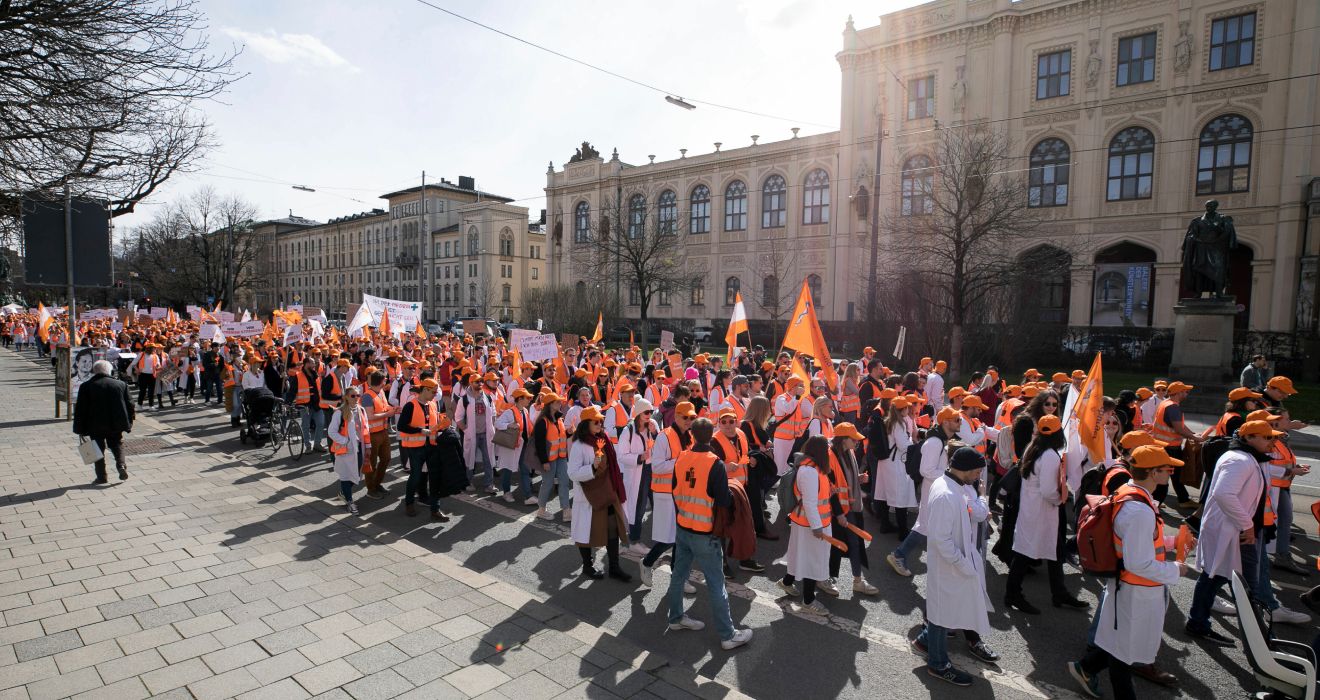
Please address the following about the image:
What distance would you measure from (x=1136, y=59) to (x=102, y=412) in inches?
1609

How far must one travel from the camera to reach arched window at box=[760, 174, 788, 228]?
44912mm

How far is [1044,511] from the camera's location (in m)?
5.77

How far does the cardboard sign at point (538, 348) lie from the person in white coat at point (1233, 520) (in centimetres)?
960

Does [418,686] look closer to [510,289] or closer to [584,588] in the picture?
[584,588]

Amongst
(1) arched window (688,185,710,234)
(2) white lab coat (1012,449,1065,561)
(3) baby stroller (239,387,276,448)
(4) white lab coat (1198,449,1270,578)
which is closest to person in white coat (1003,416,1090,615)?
(2) white lab coat (1012,449,1065,561)

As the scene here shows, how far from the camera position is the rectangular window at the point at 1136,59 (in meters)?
30.8

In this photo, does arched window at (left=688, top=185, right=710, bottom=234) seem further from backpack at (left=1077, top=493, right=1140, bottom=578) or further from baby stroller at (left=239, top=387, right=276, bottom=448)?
backpack at (left=1077, top=493, right=1140, bottom=578)

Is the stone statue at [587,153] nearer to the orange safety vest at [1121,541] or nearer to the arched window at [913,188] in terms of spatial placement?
the arched window at [913,188]

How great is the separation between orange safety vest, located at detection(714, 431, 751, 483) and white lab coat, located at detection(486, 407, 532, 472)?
11.5 ft

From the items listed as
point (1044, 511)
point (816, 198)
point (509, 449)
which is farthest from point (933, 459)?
point (816, 198)

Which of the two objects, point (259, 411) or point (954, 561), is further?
point (259, 411)

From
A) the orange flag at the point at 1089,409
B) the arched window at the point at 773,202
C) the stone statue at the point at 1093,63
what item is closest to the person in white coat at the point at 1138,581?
the orange flag at the point at 1089,409

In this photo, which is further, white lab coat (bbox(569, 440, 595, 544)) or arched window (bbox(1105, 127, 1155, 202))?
arched window (bbox(1105, 127, 1155, 202))

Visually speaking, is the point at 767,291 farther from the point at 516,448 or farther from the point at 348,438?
the point at 348,438
